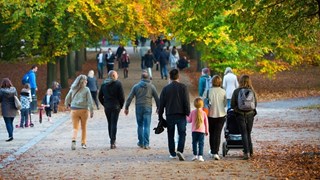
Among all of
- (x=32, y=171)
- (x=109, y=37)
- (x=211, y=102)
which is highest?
(x=109, y=37)

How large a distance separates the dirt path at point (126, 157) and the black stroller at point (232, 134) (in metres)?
0.25

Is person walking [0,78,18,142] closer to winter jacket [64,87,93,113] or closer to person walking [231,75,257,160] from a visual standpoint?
winter jacket [64,87,93,113]

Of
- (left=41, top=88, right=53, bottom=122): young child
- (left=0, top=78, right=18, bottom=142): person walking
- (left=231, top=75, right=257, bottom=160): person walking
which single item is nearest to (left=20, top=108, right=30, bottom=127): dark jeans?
(left=41, top=88, right=53, bottom=122): young child

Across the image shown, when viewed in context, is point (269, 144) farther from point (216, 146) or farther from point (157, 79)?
point (157, 79)

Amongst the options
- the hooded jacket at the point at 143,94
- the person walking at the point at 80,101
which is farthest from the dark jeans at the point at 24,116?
the hooded jacket at the point at 143,94

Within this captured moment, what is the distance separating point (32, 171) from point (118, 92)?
4.53 meters

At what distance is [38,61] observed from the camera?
3919cm

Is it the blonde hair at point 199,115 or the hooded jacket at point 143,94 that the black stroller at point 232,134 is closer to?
the blonde hair at point 199,115

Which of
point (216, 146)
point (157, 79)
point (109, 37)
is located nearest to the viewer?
point (216, 146)

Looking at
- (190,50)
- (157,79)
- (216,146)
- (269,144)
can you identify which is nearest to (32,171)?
(216,146)

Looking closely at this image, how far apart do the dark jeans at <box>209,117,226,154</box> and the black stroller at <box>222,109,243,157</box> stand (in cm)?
18

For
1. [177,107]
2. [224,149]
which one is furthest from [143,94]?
[224,149]

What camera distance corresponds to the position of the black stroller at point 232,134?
17.5m

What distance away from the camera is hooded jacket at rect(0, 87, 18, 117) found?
74.6ft
